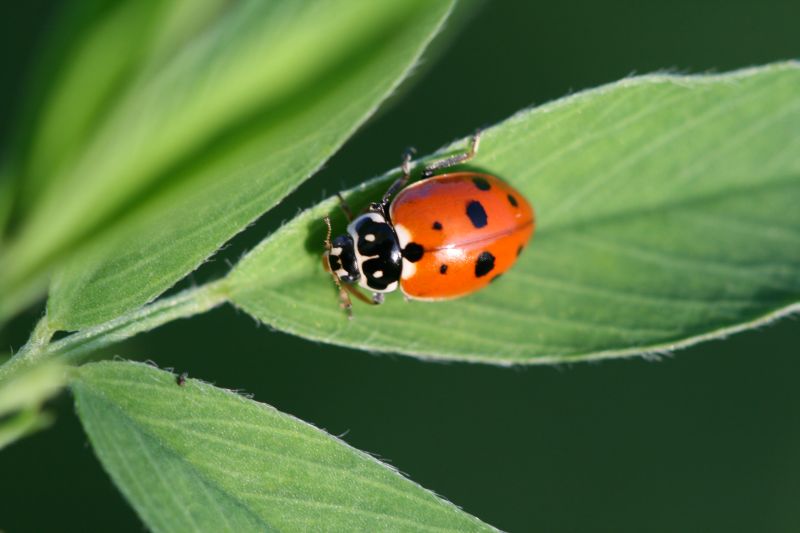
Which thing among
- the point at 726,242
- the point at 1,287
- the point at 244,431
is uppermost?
the point at 726,242

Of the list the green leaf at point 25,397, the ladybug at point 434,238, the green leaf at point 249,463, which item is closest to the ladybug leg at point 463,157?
the ladybug at point 434,238

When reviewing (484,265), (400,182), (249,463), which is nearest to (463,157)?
(400,182)

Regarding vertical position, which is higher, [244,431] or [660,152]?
[660,152]

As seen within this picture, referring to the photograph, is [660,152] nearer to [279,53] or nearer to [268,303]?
[268,303]

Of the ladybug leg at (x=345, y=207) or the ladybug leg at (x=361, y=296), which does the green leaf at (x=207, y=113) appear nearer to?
the ladybug leg at (x=345, y=207)

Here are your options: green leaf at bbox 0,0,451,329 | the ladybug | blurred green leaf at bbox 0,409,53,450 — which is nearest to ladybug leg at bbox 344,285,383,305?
the ladybug

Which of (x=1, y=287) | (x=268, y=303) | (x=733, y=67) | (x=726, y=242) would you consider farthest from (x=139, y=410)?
(x=733, y=67)

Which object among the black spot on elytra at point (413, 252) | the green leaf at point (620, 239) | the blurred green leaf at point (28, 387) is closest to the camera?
the blurred green leaf at point (28, 387)
